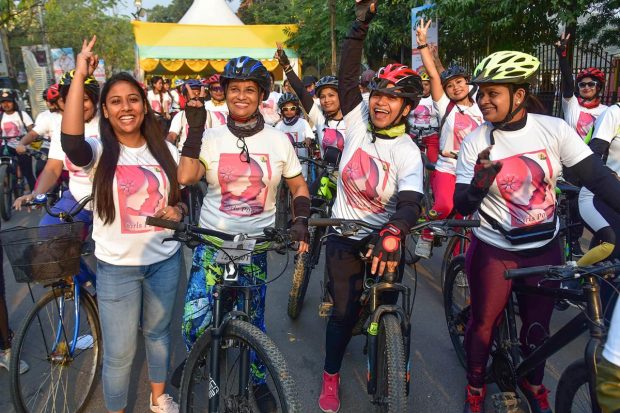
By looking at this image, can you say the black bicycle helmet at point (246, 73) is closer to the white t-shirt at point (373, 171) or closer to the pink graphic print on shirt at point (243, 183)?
the pink graphic print on shirt at point (243, 183)

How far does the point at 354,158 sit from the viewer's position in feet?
10.4

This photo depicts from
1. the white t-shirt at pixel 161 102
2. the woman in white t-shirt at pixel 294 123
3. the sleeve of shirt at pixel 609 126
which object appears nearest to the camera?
the sleeve of shirt at pixel 609 126

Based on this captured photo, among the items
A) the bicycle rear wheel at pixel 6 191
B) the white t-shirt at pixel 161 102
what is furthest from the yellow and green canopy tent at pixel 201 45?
the bicycle rear wheel at pixel 6 191

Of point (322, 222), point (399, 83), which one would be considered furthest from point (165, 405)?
point (399, 83)

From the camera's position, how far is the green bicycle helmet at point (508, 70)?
283cm

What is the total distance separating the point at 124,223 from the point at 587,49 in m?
11.9

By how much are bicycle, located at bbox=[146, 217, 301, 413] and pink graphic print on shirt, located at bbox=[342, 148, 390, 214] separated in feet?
2.39

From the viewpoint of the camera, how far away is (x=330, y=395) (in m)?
3.36

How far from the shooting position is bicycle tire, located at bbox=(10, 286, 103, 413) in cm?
306

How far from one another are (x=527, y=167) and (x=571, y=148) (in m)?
0.26

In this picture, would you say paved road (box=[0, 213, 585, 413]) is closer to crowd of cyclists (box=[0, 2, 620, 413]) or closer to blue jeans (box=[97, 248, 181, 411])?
crowd of cyclists (box=[0, 2, 620, 413])

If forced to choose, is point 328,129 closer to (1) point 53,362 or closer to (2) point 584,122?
(2) point 584,122

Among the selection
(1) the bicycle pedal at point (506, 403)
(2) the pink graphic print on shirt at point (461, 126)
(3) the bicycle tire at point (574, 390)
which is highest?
(2) the pink graphic print on shirt at point (461, 126)

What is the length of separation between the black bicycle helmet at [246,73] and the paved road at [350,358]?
2.10m
